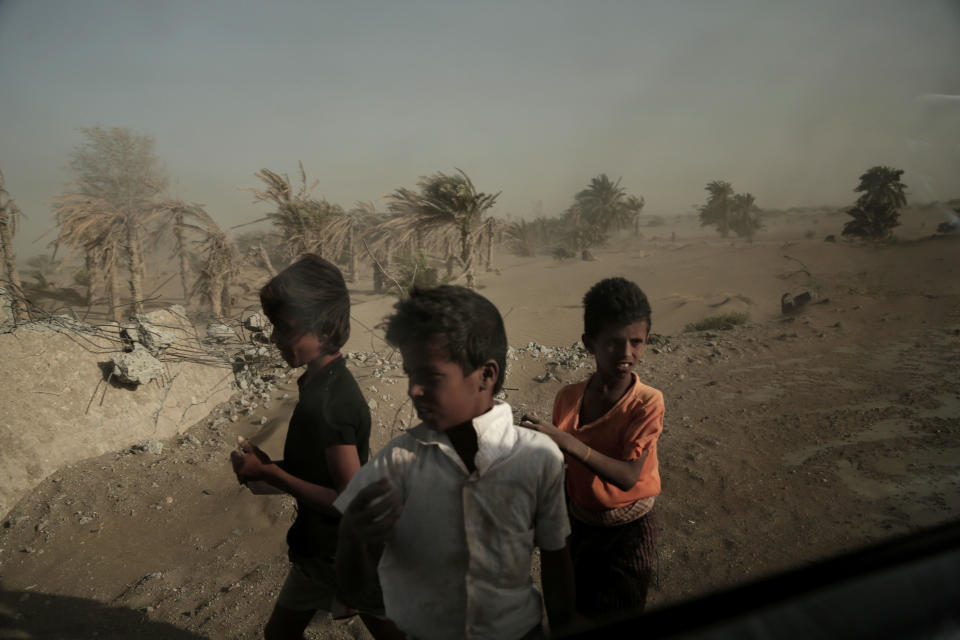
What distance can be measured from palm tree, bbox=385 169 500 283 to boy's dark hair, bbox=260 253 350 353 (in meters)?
2.66

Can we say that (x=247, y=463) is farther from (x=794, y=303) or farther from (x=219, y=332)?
(x=794, y=303)

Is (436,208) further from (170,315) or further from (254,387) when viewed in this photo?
(170,315)

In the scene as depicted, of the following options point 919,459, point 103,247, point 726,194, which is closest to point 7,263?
point 103,247

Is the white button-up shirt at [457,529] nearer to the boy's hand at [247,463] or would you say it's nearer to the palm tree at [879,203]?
the boy's hand at [247,463]

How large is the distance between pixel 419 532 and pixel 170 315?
5.09 metres

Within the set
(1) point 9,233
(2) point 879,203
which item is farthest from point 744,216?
(1) point 9,233

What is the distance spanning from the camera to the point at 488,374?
0.99 metres

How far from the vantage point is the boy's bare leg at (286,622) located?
1.42m

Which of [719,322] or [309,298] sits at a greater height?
[309,298]

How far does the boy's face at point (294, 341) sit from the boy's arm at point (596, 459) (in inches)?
27.4

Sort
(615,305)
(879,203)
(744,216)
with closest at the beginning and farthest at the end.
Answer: (615,305), (879,203), (744,216)

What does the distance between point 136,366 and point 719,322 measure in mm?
7997

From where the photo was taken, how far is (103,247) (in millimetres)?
5855

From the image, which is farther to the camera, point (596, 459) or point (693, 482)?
point (693, 482)
